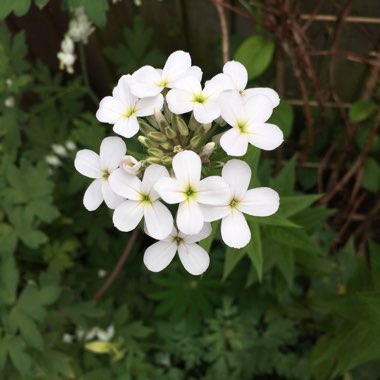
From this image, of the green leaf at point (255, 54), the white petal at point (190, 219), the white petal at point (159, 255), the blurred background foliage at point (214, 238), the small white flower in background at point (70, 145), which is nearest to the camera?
the white petal at point (190, 219)

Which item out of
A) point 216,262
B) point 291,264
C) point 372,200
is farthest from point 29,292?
point 372,200

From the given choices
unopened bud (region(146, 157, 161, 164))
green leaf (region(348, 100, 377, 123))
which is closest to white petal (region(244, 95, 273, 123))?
unopened bud (region(146, 157, 161, 164))

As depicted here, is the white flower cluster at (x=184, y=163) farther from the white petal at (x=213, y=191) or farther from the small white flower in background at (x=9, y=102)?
the small white flower in background at (x=9, y=102)

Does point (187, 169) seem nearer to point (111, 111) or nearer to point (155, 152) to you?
point (155, 152)

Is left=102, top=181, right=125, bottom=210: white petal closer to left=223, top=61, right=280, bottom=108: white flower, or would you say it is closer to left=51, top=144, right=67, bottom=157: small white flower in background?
left=223, top=61, right=280, bottom=108: white flower

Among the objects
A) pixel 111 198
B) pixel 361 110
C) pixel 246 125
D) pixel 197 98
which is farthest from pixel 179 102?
pixel 361 110

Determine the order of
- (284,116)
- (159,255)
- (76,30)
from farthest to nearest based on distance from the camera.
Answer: (284,116) < (76,30) < (159,255)

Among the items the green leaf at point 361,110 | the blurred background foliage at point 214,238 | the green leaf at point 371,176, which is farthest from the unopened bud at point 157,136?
the green leaf at point 371,176

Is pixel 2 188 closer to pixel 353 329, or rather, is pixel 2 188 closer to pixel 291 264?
pixel 291 264
